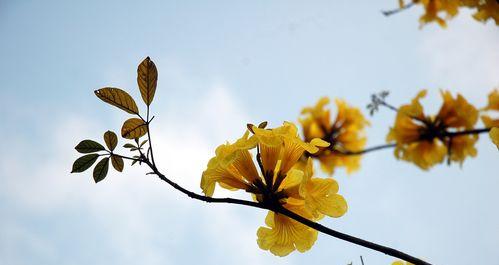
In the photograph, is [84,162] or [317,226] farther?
[84,162]

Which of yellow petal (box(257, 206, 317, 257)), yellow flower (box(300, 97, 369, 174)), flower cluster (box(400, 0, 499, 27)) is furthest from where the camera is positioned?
yellow flower (box(300, 97, 369, 174))

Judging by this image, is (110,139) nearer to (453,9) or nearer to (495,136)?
(495,136)

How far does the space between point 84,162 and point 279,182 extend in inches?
24.6

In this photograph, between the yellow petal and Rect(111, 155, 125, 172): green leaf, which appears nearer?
Rect(111, 155, 125, 172): green leaf

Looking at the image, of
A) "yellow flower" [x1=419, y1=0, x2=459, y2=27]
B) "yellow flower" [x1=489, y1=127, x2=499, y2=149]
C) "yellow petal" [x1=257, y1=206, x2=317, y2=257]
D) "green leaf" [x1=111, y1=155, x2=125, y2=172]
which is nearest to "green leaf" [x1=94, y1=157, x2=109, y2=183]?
"green leaf" [x1=111, y1=155, x2=125, y2=172]

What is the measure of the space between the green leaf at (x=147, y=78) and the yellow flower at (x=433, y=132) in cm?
285

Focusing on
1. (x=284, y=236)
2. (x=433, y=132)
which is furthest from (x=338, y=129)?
(x=284, y=236)

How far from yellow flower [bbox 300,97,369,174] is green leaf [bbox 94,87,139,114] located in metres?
3.73

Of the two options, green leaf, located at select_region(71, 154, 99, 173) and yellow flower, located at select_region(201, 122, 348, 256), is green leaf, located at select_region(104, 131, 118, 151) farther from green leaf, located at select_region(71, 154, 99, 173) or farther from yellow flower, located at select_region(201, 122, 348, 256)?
yellow flower, located at select_region(201, 122, 348, 256)

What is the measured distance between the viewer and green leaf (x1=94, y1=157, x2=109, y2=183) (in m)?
1.12

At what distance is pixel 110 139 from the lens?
44.8 inches

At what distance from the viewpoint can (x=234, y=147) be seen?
45.0 inches

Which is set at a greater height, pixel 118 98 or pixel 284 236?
pixel 118 98

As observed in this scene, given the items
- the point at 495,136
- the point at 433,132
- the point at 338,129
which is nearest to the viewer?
the point at 495,136
